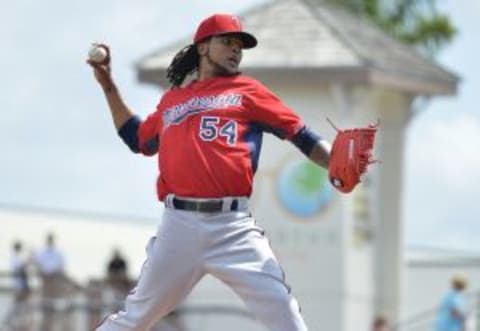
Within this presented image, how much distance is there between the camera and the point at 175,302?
1152 cm

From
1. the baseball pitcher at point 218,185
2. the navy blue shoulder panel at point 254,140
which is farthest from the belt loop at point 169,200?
the navy blue shoulder panel at point 254,140

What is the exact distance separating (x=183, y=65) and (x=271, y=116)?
780 mm

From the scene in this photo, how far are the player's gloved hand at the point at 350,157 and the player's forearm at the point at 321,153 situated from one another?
5 centimetres

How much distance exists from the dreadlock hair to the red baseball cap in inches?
11.0

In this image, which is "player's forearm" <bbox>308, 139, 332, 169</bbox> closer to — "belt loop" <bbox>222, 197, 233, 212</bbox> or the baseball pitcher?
the baseball pitcher

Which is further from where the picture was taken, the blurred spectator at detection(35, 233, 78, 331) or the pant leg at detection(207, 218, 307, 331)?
the blurred spectator at detection(35, 233, 78, 331)

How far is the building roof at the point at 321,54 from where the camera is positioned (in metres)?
32.6

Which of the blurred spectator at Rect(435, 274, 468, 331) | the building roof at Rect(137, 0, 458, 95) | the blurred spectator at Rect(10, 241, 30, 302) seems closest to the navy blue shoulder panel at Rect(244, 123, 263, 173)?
the blurred spectator at Rect(435, 274, 468, 331)

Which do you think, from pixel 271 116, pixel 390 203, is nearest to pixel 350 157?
pixel 271 116

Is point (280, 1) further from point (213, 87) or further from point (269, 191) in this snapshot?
point (213, 87)

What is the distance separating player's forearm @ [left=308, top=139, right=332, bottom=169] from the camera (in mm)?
11422

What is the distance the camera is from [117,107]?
1221 centimetres

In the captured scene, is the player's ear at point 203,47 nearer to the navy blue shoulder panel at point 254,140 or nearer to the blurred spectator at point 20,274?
the navy blue shoulder panel at point 254,140

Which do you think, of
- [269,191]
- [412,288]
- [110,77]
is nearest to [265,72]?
[269,191]
